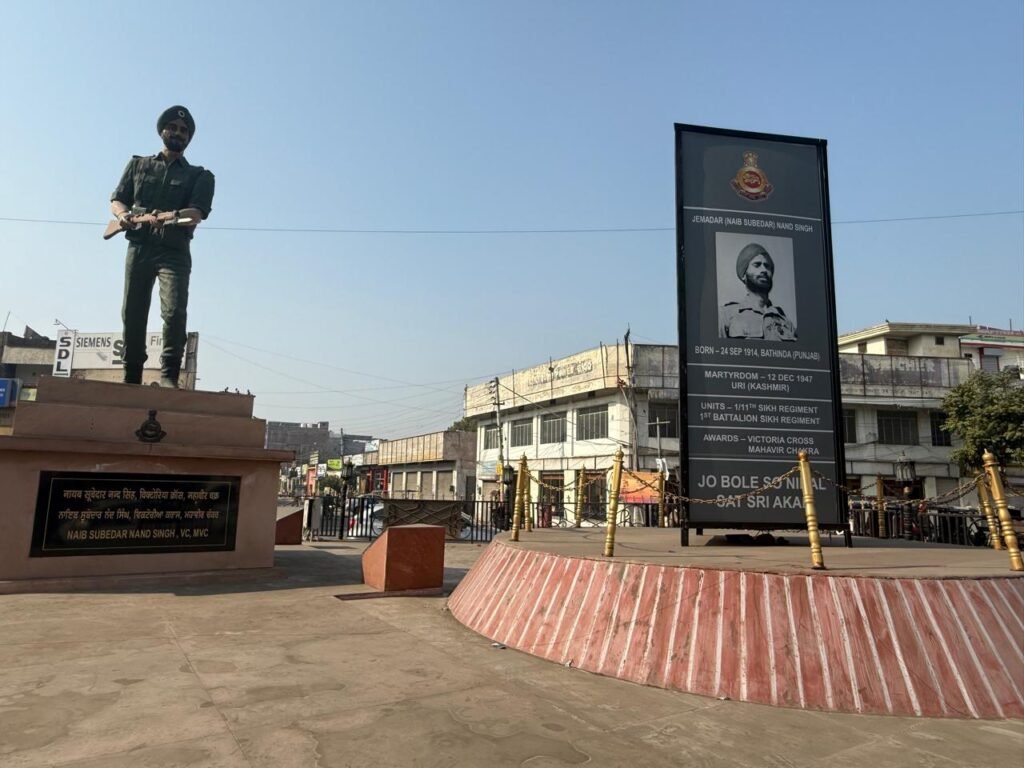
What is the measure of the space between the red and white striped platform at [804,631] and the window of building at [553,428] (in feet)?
103

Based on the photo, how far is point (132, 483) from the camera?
1008 centimetres

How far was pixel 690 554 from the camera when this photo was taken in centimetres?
719

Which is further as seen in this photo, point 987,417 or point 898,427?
point 898,427

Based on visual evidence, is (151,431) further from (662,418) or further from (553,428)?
(553,428)

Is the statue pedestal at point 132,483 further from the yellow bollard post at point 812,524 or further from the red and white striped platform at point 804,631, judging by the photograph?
the yellow bollard post at point 812,524

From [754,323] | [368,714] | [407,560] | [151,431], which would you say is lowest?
→ [368,714]

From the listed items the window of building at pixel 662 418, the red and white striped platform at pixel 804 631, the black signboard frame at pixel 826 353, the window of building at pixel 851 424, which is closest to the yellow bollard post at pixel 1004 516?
the red and white striped platform at pixel 804 631

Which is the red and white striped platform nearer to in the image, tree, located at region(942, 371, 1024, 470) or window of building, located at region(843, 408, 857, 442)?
tree, located at region(942, 371, 1024, 470)

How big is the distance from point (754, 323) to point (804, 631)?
14.5 ft

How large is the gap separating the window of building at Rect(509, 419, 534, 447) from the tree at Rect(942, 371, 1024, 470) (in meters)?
22.6

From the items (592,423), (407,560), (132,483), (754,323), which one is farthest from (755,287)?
(592,423)

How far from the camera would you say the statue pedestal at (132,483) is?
9.35 metres

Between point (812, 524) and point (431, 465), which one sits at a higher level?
point (431, 465)

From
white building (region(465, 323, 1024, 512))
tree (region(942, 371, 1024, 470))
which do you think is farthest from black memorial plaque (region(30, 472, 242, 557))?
tree (region(942, 371, 1024, 470))
